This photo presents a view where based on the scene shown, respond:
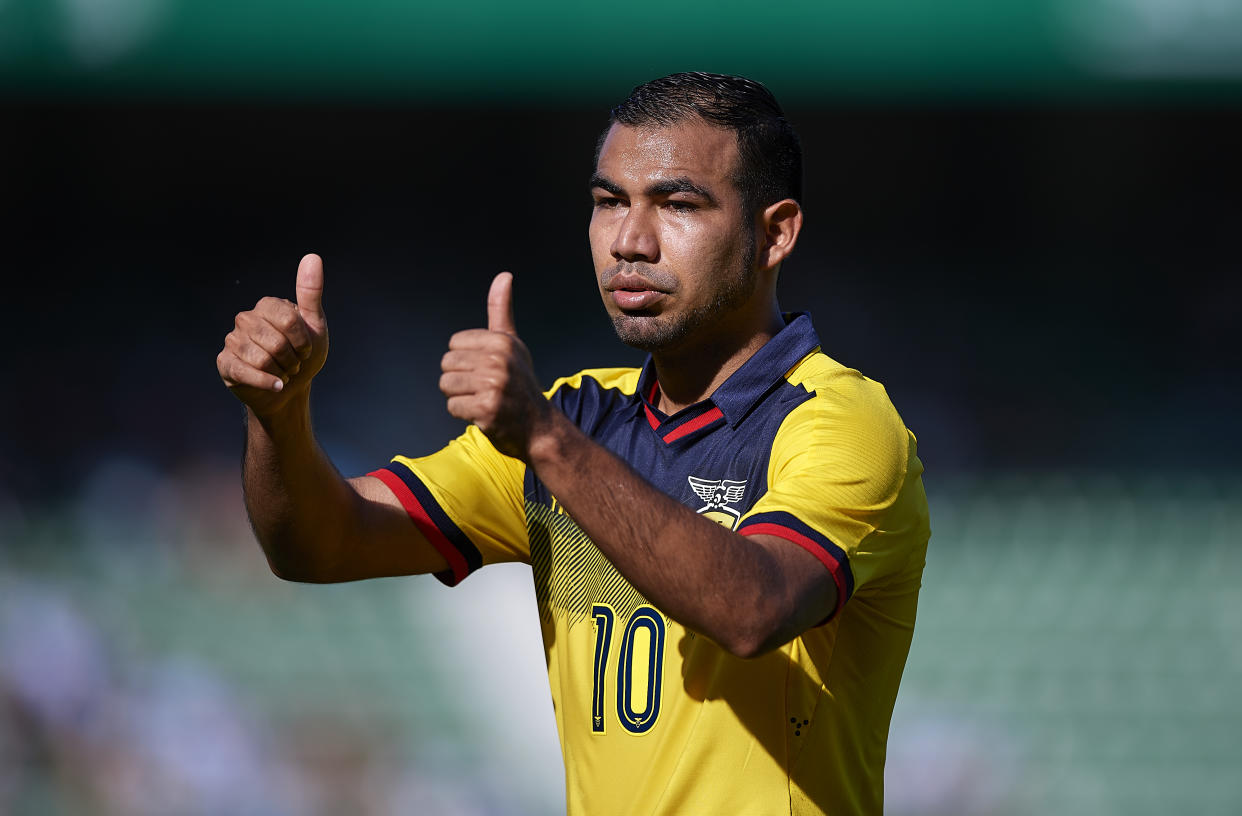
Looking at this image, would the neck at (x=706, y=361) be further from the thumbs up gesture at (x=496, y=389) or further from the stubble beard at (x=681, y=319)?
the thumbs up gesture at (x=496, y=389)

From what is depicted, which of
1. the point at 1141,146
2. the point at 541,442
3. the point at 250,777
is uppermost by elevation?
the point at 1141,146

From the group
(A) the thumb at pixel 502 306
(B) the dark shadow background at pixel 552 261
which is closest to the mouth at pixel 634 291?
(A) the thumb at pixel 502 306

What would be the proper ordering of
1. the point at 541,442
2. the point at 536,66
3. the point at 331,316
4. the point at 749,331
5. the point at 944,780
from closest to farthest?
the point at 541,442
the point at 749,331
the point at 536,66
the point at 944,780
the point at 331,316

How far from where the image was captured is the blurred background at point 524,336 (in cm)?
590

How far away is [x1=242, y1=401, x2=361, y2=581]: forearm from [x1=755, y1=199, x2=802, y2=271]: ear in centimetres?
87

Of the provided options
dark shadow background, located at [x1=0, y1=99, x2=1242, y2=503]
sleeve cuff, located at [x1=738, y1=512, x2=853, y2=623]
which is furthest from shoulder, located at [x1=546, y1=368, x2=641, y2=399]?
dark shadow background, located at [x1=0, y1=99, x2=1242, y2=503]

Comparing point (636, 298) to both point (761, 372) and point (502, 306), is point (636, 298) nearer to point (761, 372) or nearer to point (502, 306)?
point (761, 372)

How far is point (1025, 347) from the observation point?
25.3 ft

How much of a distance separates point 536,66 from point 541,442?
4524 millimetres

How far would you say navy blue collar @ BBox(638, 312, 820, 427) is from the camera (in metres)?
2.24

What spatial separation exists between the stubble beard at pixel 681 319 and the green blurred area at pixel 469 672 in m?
4.60

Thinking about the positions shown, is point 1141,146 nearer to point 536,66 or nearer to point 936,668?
point 936,668

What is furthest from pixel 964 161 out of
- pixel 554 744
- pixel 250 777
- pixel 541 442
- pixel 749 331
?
pixel 541 442

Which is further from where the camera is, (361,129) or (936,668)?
(361,129)
